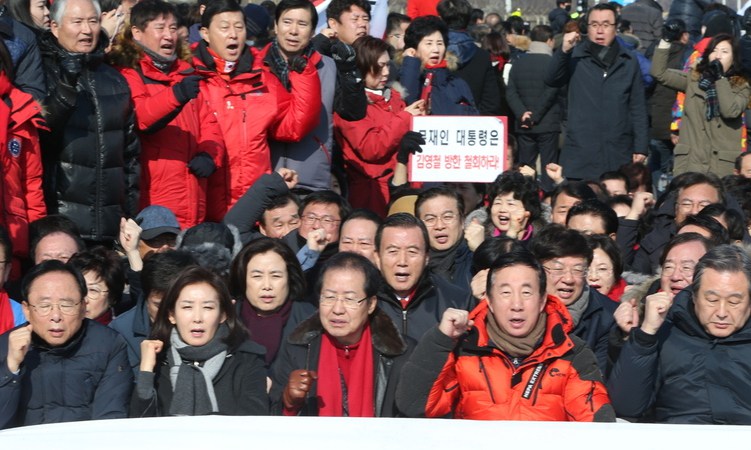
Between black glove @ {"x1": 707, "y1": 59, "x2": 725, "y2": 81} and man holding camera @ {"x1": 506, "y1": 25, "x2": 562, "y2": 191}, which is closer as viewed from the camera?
black glove @ {"x1": 707, "y1": 59, "x2": 725, "y2": 81}

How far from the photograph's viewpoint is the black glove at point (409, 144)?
9000 millimetres

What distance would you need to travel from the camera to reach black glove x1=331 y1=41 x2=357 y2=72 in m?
8.45

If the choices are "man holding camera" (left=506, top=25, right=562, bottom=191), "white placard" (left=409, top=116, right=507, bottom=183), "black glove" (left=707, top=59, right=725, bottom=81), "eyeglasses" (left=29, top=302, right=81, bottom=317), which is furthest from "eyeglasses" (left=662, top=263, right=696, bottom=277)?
"man holding camera" (left=506, top=25, right=562, bottom=191)

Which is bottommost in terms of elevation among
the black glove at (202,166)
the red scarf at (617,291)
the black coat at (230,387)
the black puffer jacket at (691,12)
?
the black coat at (230,387)

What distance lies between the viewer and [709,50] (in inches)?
437

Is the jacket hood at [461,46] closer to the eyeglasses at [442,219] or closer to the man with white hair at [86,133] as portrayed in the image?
the eyeglasses at [442,219]

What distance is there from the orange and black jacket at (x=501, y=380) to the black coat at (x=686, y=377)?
0.99ft

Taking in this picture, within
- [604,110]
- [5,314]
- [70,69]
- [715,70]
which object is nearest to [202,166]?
[70,69]

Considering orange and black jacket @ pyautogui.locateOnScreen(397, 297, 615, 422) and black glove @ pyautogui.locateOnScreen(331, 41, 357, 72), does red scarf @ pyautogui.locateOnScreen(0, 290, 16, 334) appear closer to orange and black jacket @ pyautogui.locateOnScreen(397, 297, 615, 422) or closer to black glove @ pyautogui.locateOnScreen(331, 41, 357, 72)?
orange and black jacket @ pyautogui.locateOnScreen(397, 297, 615, 422)

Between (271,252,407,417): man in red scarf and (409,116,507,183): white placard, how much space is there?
10.6 feet

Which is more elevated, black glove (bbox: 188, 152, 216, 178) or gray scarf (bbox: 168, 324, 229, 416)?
black glove (bbox: 188, 152, 216, 178)

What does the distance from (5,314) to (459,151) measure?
3761 millimetres

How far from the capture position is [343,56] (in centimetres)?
849

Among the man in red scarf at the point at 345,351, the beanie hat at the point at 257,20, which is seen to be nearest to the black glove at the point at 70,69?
the man in red scarf at the point at 345,351
